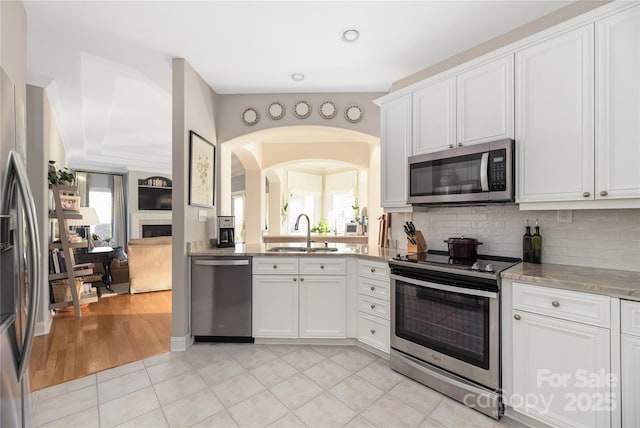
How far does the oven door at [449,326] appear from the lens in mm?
1840

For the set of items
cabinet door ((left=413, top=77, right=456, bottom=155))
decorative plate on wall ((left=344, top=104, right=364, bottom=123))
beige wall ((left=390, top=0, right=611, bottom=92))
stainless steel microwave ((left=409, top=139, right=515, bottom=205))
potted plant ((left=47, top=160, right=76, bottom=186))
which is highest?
beige wall ((left=390, top=0, right=611, bottom=92))

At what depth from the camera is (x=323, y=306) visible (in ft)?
9.17

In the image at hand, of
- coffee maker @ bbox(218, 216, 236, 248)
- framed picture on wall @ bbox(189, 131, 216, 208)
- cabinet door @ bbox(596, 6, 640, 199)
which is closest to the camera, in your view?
cabinet door @ bbox(596, 6, 640, 199)

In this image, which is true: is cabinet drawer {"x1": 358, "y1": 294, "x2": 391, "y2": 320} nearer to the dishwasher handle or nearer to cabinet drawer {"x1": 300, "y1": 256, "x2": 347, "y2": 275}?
cabinet drawer {"x1": 300, "y1": 256, "x2": 347, "y2": 275}

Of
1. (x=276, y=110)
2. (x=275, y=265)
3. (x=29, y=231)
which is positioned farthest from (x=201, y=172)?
(x=29, y=231)

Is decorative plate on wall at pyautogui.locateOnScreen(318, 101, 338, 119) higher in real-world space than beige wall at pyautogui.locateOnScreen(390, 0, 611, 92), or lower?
lower

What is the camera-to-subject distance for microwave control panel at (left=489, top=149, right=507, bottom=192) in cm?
201

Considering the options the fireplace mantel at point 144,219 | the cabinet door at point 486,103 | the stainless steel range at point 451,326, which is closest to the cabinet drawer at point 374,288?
the stainless steel range at point 451,326

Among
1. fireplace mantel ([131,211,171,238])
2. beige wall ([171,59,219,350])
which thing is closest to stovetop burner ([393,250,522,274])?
beige wall ([171,59,219,350])

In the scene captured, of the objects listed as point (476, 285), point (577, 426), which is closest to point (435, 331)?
point (476, 285)

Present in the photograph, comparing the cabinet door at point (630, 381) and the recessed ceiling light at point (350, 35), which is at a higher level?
the recessed ceiling light at point (350, 35)

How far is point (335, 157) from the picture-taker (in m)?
6.10

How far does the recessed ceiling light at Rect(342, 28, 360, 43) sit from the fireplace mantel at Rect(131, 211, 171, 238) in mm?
7981

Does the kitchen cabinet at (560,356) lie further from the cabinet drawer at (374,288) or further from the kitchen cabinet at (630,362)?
the cabinet drawer at (374,288)
